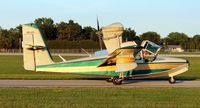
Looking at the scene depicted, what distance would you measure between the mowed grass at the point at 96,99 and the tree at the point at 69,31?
127 metres

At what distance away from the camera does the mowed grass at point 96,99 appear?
12812mm

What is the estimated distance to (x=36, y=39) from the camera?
23.1m

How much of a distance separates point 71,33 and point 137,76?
122 meters

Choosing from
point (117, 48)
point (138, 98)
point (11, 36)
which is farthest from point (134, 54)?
point (11, 36)

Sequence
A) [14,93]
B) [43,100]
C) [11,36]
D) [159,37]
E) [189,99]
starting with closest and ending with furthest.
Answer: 1. [43,100]
2. [189,99]
3. [14,93]
4. [11,36]
5. [159,37]

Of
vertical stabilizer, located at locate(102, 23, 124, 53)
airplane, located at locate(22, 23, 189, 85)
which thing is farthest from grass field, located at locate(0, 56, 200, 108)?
airplane, located at locate(22, 23, 189, 85)

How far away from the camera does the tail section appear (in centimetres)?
2286

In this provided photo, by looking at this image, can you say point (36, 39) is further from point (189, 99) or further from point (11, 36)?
point (11, 36)

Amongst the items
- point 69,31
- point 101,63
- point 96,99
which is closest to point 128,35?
point 69,31

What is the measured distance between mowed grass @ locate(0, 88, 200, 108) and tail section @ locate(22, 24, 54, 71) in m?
6.17

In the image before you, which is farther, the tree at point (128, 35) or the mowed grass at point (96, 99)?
the tree at point (128, 35)

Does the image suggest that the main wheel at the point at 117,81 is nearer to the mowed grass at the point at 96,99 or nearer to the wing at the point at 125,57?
the wing at the point at 125,57

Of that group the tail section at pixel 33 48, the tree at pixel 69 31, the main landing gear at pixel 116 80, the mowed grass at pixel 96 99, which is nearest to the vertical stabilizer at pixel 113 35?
the main landing gear at pixel 116 80

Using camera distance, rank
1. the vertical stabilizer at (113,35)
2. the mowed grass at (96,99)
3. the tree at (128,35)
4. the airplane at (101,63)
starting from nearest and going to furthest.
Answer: the mowed grass at (96,99) < the vertical stabilizer at (113,35) < the airplane at (101,63) < the tree at (128,35)
